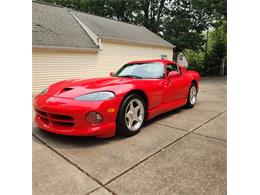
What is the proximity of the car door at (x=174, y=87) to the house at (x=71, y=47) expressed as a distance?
19.4 ft

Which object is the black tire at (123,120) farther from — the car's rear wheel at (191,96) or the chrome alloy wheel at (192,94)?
the chrome alloy wheel at (192,94)

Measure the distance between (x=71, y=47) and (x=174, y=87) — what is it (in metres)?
6.46

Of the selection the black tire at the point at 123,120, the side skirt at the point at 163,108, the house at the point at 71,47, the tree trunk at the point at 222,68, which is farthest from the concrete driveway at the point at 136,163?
the tree trunk at the point at 222,68

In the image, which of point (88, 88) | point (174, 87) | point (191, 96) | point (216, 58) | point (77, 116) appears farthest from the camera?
point (216, 58)

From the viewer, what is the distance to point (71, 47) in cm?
898

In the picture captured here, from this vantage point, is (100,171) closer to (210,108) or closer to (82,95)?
(82,95)

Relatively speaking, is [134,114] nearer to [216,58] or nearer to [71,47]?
[71,47]

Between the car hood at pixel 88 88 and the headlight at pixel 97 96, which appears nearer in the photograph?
the headlight at pixel 97 96

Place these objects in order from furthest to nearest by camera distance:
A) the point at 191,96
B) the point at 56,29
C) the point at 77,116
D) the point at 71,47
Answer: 1. the point at 56,29
2. the point at 71,47
3. the point at 191,96
4. the point at 77,116

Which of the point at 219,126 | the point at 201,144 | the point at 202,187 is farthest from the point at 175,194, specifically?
the point at 219,126

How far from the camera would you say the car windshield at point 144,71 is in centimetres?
369

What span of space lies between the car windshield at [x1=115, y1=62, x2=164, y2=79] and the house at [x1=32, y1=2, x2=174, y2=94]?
5.32 m

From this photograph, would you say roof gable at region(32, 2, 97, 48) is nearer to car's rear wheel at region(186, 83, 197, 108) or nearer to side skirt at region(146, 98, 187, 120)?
car's rear wheel at region(186, 83, 197, 108)

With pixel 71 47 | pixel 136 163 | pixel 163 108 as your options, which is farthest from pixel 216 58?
pixel 136 163
